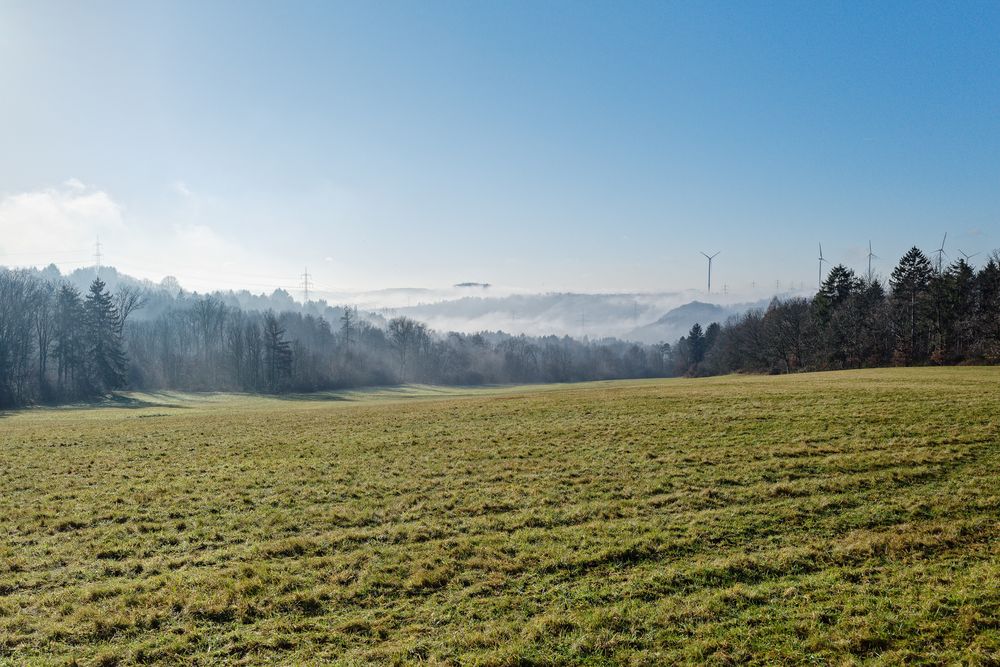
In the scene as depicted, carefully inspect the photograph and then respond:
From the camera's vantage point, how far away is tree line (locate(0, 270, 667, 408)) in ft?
244

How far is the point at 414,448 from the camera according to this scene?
2167 cm

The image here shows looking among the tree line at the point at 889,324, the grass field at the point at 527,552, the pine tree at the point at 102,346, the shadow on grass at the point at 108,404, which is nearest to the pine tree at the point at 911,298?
the tree line at the point at 889,324

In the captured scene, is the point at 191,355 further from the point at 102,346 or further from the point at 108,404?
the point at 108,404

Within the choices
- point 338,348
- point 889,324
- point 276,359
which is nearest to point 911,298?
point 889,324

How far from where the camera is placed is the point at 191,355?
12288cm

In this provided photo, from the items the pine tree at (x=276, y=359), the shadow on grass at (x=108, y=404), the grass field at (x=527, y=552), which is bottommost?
the shadow on grass at (x=108, y=404)

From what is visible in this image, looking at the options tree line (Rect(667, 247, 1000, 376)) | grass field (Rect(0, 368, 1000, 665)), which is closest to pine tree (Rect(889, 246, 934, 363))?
tree line (Rect(667, 247, 1000, 376))

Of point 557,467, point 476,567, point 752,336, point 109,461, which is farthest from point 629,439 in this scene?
point 752,336

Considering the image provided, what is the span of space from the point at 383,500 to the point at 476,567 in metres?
5.23

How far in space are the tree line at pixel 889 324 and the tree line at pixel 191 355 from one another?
3297 inches

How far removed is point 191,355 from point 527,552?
134722mm

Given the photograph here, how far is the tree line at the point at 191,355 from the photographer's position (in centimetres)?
7431

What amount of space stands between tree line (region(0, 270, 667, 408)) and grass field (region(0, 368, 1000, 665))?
232 ft

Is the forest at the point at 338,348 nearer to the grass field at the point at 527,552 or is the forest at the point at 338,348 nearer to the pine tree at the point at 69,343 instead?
the pine tree at the point at 69,343
